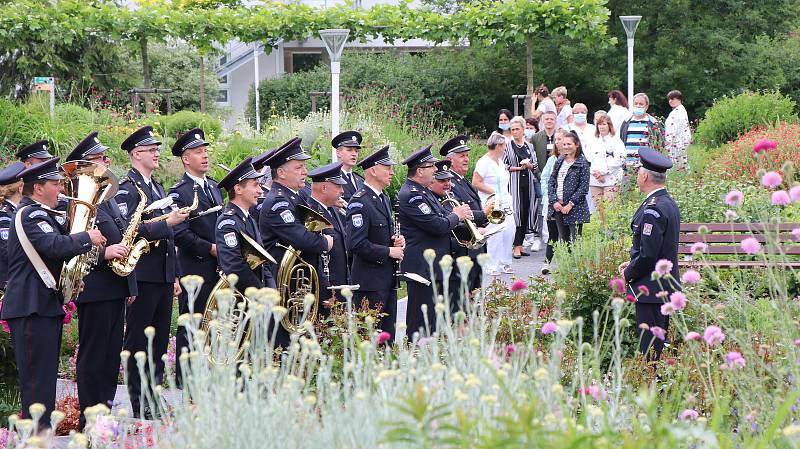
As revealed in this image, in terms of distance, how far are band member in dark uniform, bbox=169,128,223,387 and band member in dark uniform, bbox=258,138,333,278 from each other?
0.51 metres

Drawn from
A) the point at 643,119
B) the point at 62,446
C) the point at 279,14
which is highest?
the point at 279,14

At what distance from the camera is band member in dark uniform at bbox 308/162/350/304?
922cm

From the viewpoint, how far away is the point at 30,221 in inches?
287

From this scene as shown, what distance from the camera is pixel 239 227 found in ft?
27.2

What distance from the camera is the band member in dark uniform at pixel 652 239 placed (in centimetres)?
800

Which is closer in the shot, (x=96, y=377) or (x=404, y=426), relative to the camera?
(x=404, y=426)

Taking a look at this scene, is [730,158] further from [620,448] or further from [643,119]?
[620,448]

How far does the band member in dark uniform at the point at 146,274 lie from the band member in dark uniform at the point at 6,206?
0.79 meters

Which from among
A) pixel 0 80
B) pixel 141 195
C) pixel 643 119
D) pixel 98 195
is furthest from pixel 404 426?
pixel 0 80

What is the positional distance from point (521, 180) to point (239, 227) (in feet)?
25.6

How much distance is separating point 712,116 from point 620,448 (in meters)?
17.8

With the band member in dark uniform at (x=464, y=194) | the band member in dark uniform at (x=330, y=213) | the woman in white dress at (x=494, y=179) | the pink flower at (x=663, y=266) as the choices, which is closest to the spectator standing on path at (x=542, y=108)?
the woman in white dress at (x=494, y=179)

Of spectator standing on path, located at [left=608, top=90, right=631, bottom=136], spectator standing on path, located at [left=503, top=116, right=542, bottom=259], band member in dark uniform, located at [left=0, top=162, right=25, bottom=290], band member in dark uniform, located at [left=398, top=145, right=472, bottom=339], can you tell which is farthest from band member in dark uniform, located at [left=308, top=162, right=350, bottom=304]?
spectator standing on path, located at [left=608, top=90, right=631, bottom=136]

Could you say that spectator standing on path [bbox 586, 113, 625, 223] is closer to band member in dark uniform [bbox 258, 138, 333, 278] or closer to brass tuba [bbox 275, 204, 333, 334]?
band member in dark uniform [bbox 258, 138, 333, 278]
